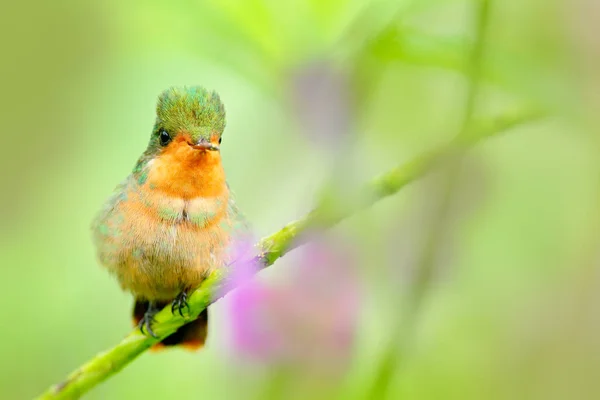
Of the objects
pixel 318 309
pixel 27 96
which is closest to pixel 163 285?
pixel 318 309

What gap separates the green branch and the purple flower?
0.29ft

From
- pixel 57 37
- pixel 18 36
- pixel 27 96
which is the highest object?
pixel 18 36

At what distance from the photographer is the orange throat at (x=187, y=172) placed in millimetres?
606

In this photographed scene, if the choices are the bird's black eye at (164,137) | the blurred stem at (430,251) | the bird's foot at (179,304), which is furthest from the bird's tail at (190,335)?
the blurred stem at (430,251)

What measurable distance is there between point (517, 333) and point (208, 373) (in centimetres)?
36

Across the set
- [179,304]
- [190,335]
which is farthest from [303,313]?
[190,335]

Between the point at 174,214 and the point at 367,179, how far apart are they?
249 millimetres

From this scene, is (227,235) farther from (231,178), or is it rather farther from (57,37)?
(57,37)

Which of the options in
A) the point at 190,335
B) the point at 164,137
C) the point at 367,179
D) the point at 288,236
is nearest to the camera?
the point at 288,236

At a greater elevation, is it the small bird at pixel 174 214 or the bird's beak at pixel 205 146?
the small bird at pixel 174 214

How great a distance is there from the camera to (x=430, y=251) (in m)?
0.47

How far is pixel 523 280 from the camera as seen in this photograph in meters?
0.94

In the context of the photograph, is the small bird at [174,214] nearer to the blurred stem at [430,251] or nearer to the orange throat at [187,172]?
the orange throat at [187,172]

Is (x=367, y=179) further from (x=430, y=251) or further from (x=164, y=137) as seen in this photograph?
(x=164, y=137)
